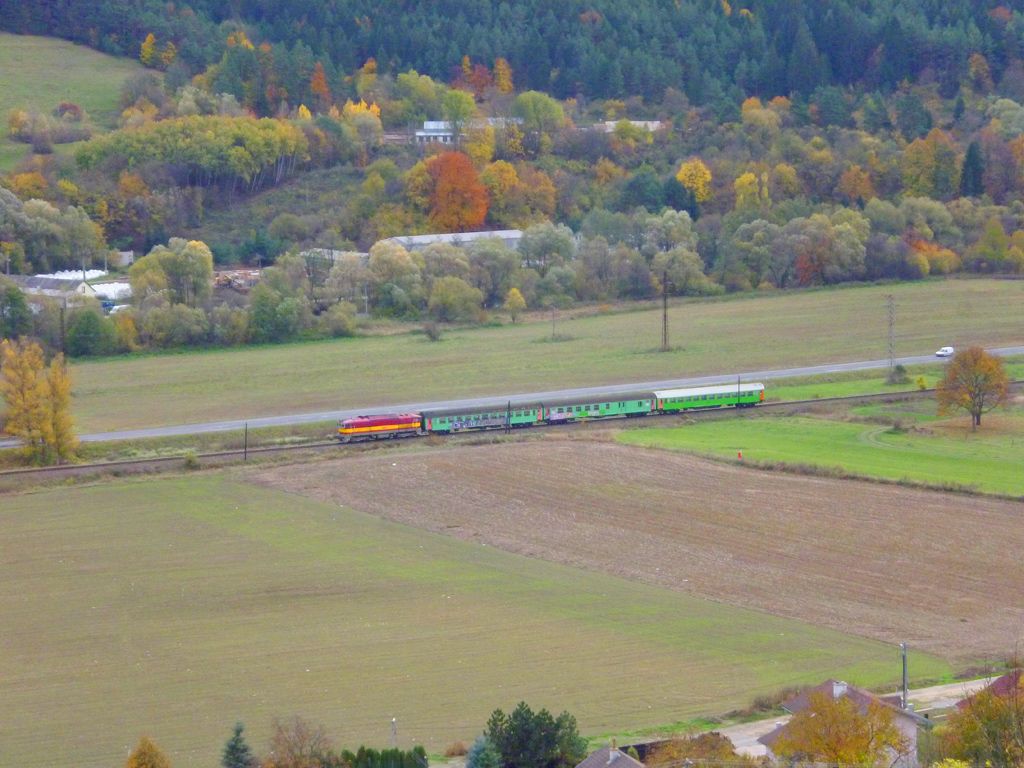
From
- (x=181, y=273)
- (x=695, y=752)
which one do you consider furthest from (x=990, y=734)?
(x=181, y=273)

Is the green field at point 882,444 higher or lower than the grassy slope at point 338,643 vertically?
higher

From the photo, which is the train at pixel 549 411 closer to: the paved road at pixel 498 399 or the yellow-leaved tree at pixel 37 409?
the paved road at pixel 498 399

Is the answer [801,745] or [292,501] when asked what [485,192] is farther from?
[801,745]

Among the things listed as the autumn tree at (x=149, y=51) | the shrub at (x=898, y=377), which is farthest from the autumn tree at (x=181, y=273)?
the autumn tree at (x=149, y=51)

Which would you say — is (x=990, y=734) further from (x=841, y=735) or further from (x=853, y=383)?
(x=853, y=383)

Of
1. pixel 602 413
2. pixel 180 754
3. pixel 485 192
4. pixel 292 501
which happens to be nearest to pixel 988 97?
pixel 485 192

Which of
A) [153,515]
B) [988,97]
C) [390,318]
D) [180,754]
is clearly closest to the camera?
[180,754]
